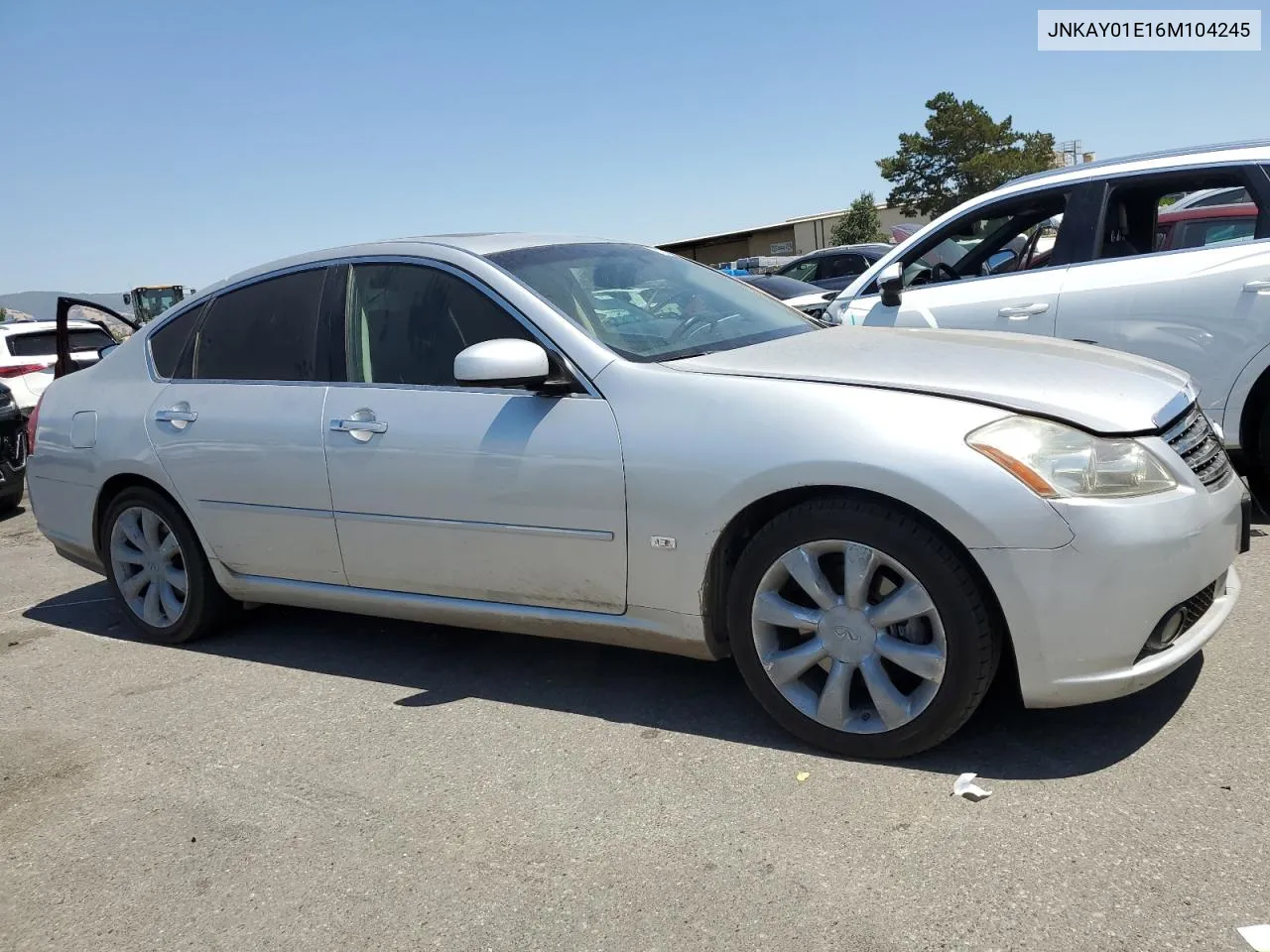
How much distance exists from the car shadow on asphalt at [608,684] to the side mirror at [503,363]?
1159 mm

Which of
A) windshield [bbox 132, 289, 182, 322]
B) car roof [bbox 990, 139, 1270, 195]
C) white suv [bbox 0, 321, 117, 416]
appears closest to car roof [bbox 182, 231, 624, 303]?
car roof [bbox 990, 139, 1270, 195]

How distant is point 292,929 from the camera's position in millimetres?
2510

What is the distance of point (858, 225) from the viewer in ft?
213

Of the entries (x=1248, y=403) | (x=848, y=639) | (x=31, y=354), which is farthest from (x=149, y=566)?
(x=31, y=354)

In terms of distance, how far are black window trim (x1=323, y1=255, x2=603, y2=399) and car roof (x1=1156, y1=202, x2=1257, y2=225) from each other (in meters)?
4.05

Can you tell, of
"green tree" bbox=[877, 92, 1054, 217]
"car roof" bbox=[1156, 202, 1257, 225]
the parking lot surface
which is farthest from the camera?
"green tree" bbox=[877, 92, 1054, 217]

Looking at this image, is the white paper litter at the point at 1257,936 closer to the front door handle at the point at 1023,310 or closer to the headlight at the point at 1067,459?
the headlight at the point at 1067,459

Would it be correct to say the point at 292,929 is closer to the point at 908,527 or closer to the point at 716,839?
the point at 716,839

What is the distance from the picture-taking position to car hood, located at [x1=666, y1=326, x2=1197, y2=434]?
288 centimetres

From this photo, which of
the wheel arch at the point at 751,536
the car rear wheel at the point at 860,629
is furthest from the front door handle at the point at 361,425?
the car rear wheel at the point at 860,629

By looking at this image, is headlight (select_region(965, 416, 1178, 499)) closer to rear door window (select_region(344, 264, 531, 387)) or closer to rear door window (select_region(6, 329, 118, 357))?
rear door window (select_region(344, 264, 531, 387))

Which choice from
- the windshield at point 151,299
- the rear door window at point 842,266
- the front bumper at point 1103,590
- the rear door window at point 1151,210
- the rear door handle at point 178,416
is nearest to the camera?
the front bumper at point 1103,590

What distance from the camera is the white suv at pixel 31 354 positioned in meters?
11.0

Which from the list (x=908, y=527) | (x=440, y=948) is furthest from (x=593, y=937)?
(x=908, y=527)
